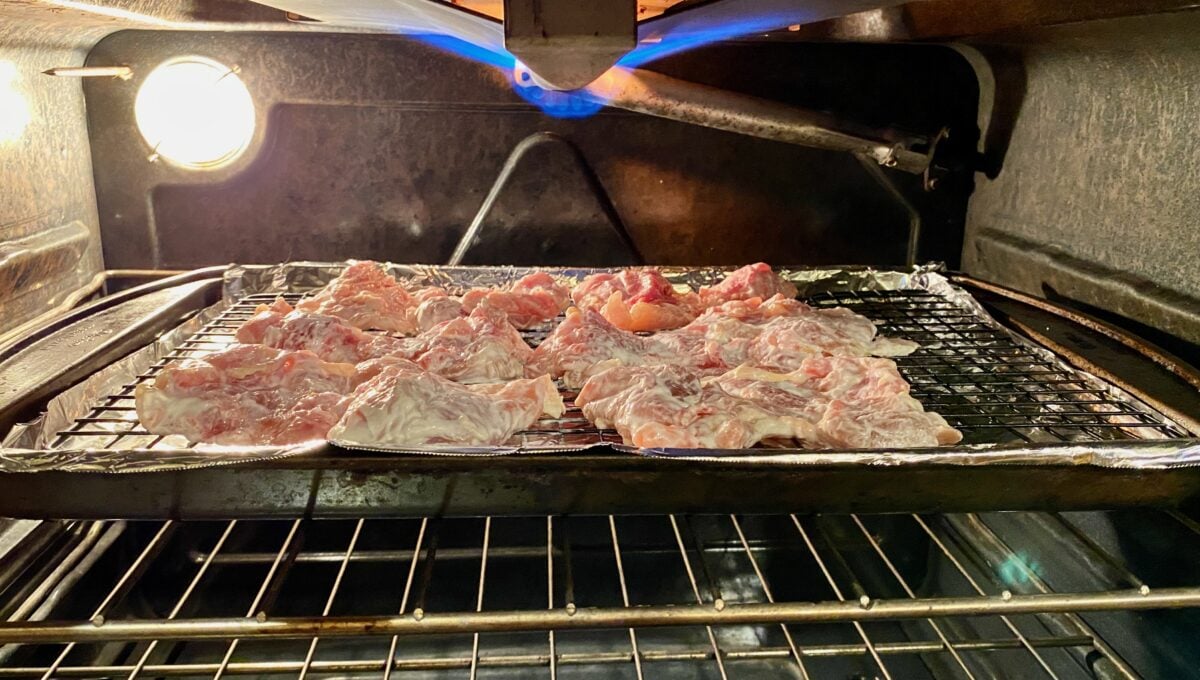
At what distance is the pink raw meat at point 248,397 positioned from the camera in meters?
2.02

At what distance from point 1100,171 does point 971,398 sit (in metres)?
0.95

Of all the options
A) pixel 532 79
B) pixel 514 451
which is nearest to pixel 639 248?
pixel 532 79

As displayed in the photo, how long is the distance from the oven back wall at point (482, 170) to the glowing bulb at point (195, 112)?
4 centimetres

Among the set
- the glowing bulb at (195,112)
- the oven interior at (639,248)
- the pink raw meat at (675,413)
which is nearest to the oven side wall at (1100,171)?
the oven interior at (639,248)

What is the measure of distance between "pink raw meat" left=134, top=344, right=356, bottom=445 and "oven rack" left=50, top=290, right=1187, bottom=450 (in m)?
0.07

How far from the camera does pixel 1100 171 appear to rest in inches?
106

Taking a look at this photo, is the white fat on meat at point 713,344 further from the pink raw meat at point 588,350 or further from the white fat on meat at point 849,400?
the white fat on meat at point 849,400

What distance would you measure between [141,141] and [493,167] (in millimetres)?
1314

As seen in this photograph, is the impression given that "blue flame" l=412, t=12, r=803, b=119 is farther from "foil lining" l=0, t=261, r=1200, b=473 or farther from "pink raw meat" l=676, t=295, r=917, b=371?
"foil lining" l=0, t=261, r=1200, b=473

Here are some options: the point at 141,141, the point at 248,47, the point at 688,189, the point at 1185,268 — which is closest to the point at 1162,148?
the point at 1185,268

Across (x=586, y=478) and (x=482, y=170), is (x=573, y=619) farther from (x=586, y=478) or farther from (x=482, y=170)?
(x=482, y=170)

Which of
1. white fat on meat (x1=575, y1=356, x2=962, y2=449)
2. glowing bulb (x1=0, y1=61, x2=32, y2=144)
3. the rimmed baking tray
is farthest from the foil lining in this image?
glowing bulb (x1=0, y1=61, x2=32, y2=144)

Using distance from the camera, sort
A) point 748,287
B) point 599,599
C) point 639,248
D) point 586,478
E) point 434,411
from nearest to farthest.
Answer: point 586,478
point 434,411
point 599,599
point 748,287
point 639,248

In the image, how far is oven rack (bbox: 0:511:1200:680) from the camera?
1486 millimetres
